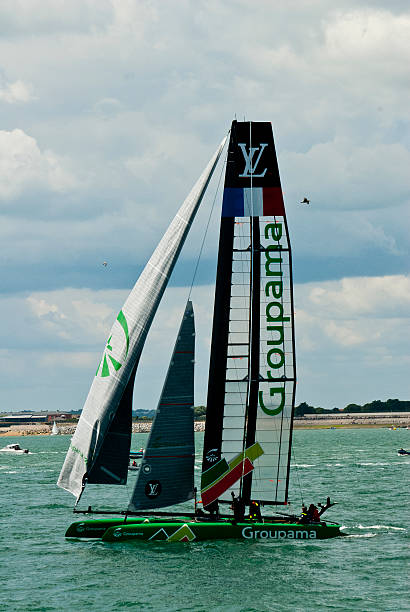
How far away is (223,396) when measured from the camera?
97.8 ft

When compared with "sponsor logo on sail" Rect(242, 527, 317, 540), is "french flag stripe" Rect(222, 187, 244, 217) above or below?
above

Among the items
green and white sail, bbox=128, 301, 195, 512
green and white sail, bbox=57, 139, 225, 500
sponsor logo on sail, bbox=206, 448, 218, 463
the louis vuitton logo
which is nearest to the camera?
green and white sail, bbox=128, 301, 195, 512

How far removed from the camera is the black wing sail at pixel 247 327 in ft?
97.2

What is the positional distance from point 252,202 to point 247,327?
390cm

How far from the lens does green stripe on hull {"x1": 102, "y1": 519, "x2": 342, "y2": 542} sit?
28766 mm

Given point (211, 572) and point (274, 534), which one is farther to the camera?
point (274, 534)

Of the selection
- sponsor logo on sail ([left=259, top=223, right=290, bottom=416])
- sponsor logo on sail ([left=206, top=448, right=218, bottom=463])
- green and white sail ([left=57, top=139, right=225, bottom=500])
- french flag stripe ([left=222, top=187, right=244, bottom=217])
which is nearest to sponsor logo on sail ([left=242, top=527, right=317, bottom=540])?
sponsor logo on sail ([left=206, top=448, right=218, bottom=463])

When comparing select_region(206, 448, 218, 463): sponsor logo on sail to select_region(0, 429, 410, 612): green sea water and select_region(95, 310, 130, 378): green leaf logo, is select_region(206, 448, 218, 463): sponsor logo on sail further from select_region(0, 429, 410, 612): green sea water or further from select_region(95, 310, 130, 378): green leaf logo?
select_region(95, 310, 130, 378): green leaf logo

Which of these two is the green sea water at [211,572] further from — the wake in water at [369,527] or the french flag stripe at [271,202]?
the french flag stripe at [271,202]

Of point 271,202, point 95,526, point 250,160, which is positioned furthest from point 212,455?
point 250,160

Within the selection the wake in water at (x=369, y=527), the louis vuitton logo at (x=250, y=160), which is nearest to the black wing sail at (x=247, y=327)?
the louis vuitton logo at (x=250, y=160)

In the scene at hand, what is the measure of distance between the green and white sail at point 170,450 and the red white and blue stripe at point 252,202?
5114mm

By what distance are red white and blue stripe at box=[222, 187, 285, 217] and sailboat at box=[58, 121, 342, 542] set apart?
3cm

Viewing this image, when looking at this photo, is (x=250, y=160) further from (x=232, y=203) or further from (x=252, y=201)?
(x=232, y=203)
